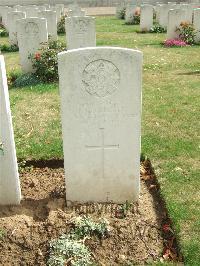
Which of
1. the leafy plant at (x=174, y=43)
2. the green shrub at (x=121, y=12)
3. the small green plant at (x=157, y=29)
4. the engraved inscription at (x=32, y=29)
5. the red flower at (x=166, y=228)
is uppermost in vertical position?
the green shrub at (x=121, y=12)

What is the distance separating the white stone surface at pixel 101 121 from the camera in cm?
402

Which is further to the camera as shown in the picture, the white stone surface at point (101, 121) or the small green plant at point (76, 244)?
the white stone surface at point (101, 121)

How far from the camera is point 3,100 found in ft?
13.0

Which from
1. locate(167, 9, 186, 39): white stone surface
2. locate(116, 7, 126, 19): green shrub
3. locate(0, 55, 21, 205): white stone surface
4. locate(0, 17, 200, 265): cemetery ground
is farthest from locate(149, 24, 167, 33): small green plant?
locate(0, 55, 21, 205): white stone surface

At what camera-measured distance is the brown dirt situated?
388cm

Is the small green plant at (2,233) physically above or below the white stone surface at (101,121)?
below

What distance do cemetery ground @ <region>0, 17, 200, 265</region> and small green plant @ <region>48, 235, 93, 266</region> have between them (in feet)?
0.36

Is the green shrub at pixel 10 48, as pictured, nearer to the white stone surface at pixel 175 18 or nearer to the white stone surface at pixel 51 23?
the white stone surface at pixel 51 23

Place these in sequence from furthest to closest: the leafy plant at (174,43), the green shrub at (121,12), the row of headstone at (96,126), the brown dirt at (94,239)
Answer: the green shrub at (121,12), the leafy plant at (174,43), the row of headstone at (96,126), the brown dirt at (94,239)

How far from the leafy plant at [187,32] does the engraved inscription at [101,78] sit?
11526mm

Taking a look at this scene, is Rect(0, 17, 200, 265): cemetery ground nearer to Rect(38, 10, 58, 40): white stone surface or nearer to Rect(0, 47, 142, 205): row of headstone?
Rect(0, 47, 142, 205): row of headstone

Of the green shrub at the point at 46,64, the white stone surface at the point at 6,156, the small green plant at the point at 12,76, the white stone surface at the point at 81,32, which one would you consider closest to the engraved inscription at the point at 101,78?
the white stone surface at the point at 6,156

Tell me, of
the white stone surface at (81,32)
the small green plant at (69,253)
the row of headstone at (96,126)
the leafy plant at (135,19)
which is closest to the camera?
the small green plant at (69,253)

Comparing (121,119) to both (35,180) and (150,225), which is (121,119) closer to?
(150,225)
